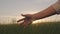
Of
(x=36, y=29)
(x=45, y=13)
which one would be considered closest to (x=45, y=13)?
(x=45, y=13)

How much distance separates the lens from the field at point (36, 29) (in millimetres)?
3131

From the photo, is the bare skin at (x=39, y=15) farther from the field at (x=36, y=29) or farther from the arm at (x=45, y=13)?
the field at (x=36, y=29)

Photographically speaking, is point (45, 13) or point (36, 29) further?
point (36, 29)

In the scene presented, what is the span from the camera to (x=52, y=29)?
124 inches

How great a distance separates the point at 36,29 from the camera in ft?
10.4

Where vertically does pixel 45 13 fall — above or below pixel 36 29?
below

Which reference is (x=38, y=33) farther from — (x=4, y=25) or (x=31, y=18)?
(x=31, y=18)

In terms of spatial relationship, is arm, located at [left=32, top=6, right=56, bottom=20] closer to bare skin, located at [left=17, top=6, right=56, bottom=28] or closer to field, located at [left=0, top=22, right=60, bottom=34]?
bare skin, located at [left=17, top=6, right=56, bottom=28]

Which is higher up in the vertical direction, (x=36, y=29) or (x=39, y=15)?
(x=36, y=29)

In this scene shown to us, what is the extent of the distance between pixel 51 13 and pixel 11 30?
2.23 metres

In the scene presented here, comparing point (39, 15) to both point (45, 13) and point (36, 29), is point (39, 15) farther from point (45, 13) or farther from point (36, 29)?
point (36, 29)

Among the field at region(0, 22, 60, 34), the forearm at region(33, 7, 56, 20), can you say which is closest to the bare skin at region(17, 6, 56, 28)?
the forearm at region(33, 7, 56, 20)

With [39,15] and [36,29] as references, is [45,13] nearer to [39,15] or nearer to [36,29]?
[39,15]

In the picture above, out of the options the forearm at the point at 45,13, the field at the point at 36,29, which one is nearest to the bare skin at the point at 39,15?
the forearm at the point at 45,13
